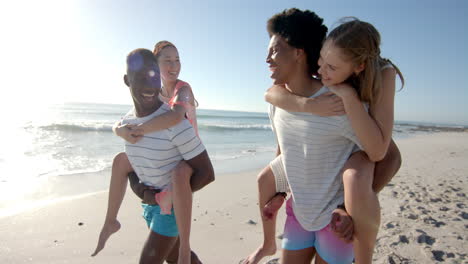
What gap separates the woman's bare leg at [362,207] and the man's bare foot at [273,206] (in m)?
0.54

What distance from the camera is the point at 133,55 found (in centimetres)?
211

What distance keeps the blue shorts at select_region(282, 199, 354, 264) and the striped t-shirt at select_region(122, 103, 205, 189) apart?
793 millimetres

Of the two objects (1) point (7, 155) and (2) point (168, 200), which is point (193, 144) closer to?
(2) point (168, 200)

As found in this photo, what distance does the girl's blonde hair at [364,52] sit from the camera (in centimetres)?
144

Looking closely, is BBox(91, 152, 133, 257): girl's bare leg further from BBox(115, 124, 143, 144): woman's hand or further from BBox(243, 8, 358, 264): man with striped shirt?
BBox(243, 8, 358, 264): man with striped shirt

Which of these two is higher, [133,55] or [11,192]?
[133,55]

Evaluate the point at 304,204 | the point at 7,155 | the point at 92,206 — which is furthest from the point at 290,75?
the point at 7,155

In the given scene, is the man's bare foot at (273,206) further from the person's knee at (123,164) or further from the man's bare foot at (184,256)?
the person's knee at (123,164)

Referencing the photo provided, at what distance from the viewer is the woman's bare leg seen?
1.41 meters

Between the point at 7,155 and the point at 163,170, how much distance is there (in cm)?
904

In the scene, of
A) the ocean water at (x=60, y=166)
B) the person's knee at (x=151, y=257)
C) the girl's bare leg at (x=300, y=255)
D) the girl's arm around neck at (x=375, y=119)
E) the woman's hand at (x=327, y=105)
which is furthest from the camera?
the ocean water at (x=60, y=166)

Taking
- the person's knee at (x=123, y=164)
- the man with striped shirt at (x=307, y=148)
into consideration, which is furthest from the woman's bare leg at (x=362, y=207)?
the person's knee at (x=123, y=164)

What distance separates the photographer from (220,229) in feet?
14.3

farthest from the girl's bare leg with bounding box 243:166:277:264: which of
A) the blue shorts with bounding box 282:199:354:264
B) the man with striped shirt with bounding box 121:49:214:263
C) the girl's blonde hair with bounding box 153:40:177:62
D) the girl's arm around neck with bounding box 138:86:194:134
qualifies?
the girl's blonde hair with bounding box 153:40:177:62
